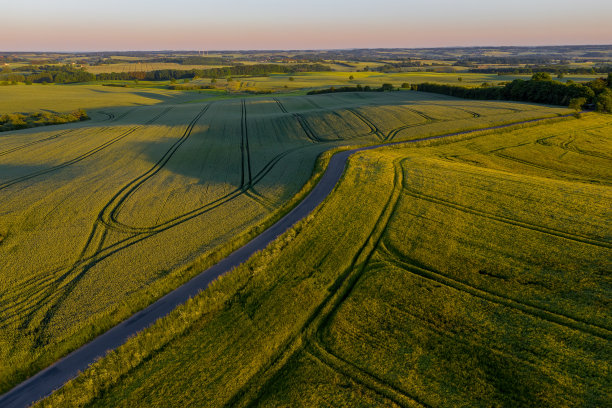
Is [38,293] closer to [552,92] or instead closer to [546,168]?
[546,168]

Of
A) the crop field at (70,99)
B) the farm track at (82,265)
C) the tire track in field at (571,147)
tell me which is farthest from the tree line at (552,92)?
the crop field at (70,99)

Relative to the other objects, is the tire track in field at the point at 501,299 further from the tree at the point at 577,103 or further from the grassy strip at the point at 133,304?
the tree at the point at 577,103

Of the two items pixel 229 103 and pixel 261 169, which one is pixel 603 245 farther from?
pixel 229 103

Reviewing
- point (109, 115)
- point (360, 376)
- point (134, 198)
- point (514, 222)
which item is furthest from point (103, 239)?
point (109, 115)

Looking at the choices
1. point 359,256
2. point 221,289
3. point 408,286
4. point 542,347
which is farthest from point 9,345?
point 542,347

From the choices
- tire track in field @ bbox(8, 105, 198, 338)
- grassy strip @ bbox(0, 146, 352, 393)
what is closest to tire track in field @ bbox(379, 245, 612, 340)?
grassy strip @ bbox(0, 146, 352, 393)

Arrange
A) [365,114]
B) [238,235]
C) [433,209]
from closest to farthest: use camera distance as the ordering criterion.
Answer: [238,235] → [433,209] → [365,114]

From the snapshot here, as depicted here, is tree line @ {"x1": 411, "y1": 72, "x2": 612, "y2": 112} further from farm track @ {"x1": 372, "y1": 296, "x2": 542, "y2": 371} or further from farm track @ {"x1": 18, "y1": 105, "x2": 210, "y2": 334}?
farm track @ {"x1": 18, "y1": 105, "x2": 210, "y2": 334}
